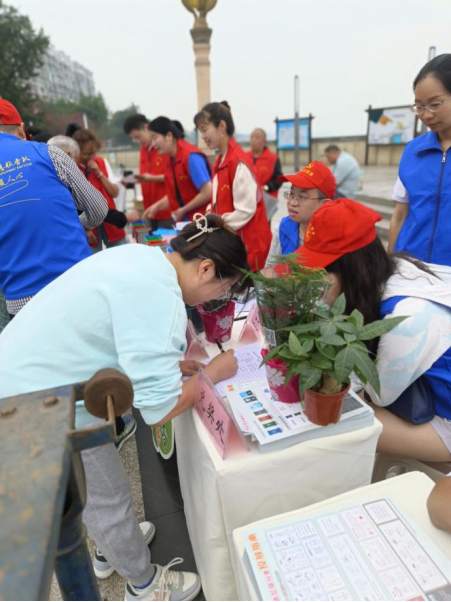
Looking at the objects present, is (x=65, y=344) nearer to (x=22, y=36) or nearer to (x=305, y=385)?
(x=305, y=385)

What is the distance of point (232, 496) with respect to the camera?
1.00 metres

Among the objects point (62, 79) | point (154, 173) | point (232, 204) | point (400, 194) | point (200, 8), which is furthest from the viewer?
point (62, 79)

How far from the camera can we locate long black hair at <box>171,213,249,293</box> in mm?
1105

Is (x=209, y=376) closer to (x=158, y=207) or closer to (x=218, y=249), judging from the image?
(x=218, y=249)

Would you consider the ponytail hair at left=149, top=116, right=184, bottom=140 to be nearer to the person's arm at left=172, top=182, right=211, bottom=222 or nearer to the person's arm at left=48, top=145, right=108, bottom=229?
the person's arm at left=172, top=182, right=211, bottom=222

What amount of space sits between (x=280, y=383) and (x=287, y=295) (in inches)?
9.8

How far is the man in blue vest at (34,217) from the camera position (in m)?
1.57

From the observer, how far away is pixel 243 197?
8.38 feet

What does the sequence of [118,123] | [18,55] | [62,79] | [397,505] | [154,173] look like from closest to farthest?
1. [397,505]
2. [154,173]
3. [18,55]
4. [118,123]
5. [62,79]

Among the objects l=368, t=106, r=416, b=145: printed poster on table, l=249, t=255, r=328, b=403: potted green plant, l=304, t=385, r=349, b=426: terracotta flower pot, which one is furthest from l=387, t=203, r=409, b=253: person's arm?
l=368, t=106, r=416, b=145: printed poster on table

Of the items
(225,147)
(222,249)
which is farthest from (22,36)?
(222,249)

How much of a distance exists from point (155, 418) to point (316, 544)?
0.45m

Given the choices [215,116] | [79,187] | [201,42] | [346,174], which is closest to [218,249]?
[79,187]

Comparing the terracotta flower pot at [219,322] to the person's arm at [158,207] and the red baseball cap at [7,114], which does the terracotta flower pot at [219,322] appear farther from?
the person's arm at [158,207]
